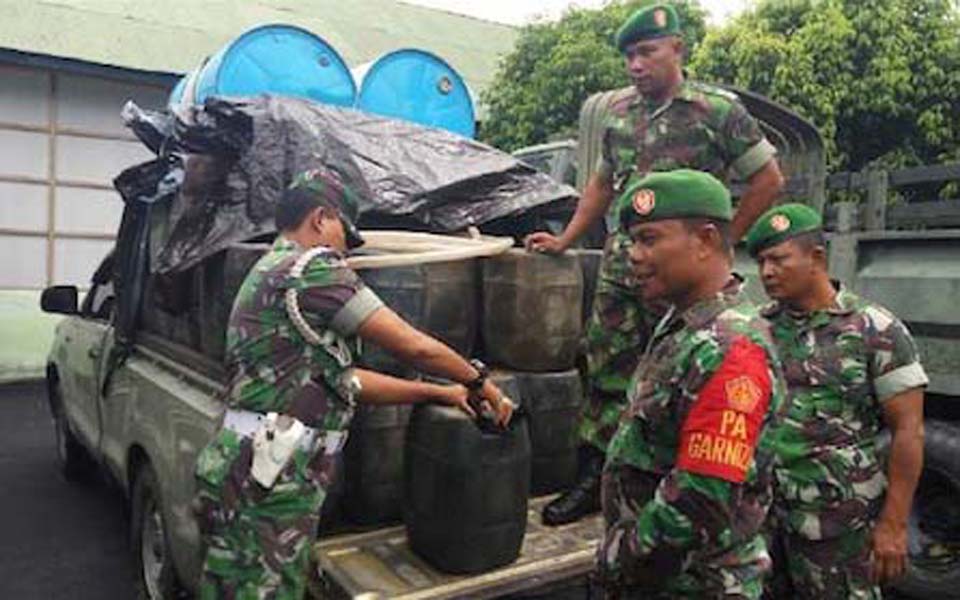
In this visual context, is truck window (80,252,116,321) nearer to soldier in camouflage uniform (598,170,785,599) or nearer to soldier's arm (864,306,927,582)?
soldier in camouflage uniform (598,170,785,599)

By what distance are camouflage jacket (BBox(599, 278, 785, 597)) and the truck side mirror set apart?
3854 mm

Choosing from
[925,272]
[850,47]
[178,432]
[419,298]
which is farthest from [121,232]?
[850,47]

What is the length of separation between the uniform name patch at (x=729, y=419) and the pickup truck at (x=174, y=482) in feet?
3.19

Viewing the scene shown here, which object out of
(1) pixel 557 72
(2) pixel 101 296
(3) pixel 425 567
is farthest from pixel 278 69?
(1) pixel 557 72

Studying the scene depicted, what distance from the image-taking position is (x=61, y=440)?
557 centimetres

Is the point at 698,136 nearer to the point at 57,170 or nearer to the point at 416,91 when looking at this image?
the point at 416,91

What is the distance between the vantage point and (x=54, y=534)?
15.4ft

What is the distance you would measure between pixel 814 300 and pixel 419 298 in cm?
123

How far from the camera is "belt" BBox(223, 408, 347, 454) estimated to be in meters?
2.39

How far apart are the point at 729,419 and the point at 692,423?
0.07 metres

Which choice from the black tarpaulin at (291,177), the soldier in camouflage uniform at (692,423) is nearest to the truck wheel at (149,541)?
the black tarpaulin at (291,177)

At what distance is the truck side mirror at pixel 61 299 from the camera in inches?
190

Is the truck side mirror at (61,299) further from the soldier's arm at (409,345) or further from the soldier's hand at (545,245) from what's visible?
the soldier's arm at (409,345)

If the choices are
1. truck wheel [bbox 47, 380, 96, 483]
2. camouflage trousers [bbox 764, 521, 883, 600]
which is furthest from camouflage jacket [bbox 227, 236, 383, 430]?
truck wheel [bbox 47, 380, 96, 483]
